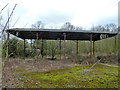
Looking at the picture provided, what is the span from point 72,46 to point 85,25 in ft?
9.91

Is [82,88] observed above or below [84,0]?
below

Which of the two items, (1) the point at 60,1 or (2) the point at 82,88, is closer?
(1) the point at 60,1

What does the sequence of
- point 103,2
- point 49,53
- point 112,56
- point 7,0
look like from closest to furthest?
1. point 7,0
2. point 103,2
3. point 112,56
4. point 49,53

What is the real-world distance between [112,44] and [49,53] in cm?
690

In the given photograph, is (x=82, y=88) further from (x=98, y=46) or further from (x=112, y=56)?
(x=98, y=46)

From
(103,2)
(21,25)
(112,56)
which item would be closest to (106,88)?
(103,2)

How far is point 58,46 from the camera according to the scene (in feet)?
37.4

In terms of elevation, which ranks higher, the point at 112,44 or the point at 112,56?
the point at 112,44

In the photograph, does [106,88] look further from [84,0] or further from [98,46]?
[98,46]

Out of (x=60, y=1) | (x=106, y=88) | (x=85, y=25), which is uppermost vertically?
(x=85, y=25)

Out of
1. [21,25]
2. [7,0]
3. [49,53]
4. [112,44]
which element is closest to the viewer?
[7,0]

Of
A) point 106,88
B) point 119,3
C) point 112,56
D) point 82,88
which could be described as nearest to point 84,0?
point 119,3

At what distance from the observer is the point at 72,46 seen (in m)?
12.5

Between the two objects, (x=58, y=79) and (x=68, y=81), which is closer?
(x=68, y=81)
